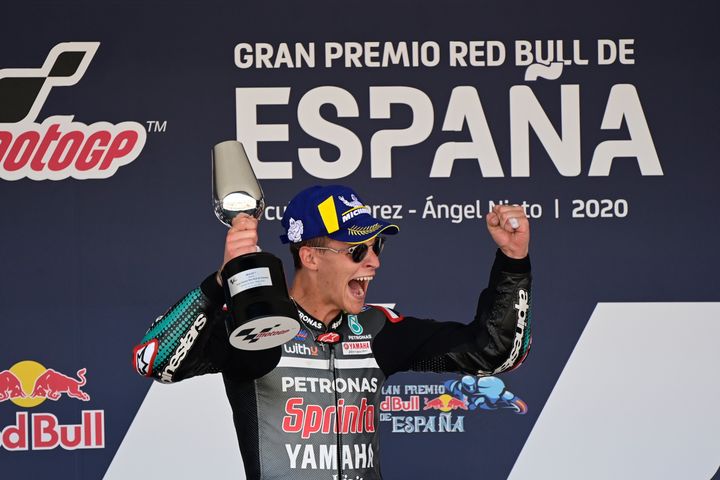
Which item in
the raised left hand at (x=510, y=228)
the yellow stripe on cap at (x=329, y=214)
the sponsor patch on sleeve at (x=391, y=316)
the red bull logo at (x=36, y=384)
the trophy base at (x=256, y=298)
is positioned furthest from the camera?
the red bull logo at (x=36, y=384)

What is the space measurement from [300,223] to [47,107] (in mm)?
1884

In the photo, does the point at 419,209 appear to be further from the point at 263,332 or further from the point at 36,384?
the point at 263,332

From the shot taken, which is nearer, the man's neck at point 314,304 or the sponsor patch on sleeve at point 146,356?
the sponsor patch on sleeve at point 146,356

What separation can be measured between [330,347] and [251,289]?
1.42ft

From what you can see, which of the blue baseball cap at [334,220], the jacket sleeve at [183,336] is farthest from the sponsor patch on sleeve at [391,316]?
the jacket sleeve at [183,336]

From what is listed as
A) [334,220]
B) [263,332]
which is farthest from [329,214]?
[263,332]

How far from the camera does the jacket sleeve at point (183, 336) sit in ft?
6.31

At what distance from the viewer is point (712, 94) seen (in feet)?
12.4

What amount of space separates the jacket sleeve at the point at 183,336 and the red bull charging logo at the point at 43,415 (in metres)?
1.82

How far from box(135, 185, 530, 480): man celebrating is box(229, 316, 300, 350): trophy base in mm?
109

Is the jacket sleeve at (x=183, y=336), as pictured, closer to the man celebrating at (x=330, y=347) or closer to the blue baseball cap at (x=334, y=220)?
the man celebrating at (x=330, y=347)

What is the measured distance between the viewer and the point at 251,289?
1801 mm

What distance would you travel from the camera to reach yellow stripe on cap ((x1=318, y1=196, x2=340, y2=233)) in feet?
7.04

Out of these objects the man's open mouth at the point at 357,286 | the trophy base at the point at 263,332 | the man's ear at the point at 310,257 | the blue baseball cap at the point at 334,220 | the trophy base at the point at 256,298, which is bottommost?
the trophy base at the point at 263,332
